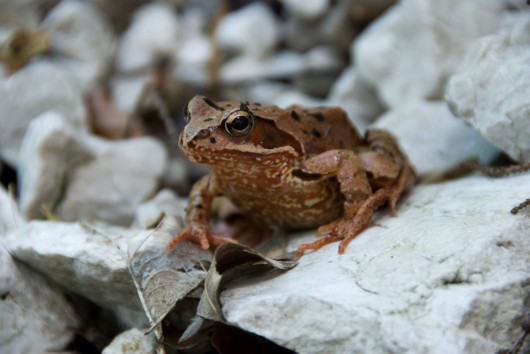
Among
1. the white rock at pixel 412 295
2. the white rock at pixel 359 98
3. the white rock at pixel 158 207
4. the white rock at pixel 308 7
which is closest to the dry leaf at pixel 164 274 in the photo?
the white rock at pixel 412 295

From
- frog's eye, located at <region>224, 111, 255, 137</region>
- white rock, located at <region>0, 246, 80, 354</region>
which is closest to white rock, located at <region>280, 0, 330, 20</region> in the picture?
frog's eye, located at <region>224, 111, 255, 137</region>

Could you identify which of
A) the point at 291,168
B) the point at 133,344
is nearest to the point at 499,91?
the point at 291,168

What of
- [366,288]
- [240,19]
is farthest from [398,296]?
[240,19]

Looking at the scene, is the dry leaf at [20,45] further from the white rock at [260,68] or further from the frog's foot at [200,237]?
the frog's foot at [200,237]

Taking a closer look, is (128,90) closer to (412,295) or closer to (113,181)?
(113,181)

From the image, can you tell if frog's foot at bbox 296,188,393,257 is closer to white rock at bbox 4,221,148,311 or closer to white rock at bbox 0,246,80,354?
white rock at bbox 4,221,148,311

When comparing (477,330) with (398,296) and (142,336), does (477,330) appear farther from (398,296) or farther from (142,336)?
(142,336)
